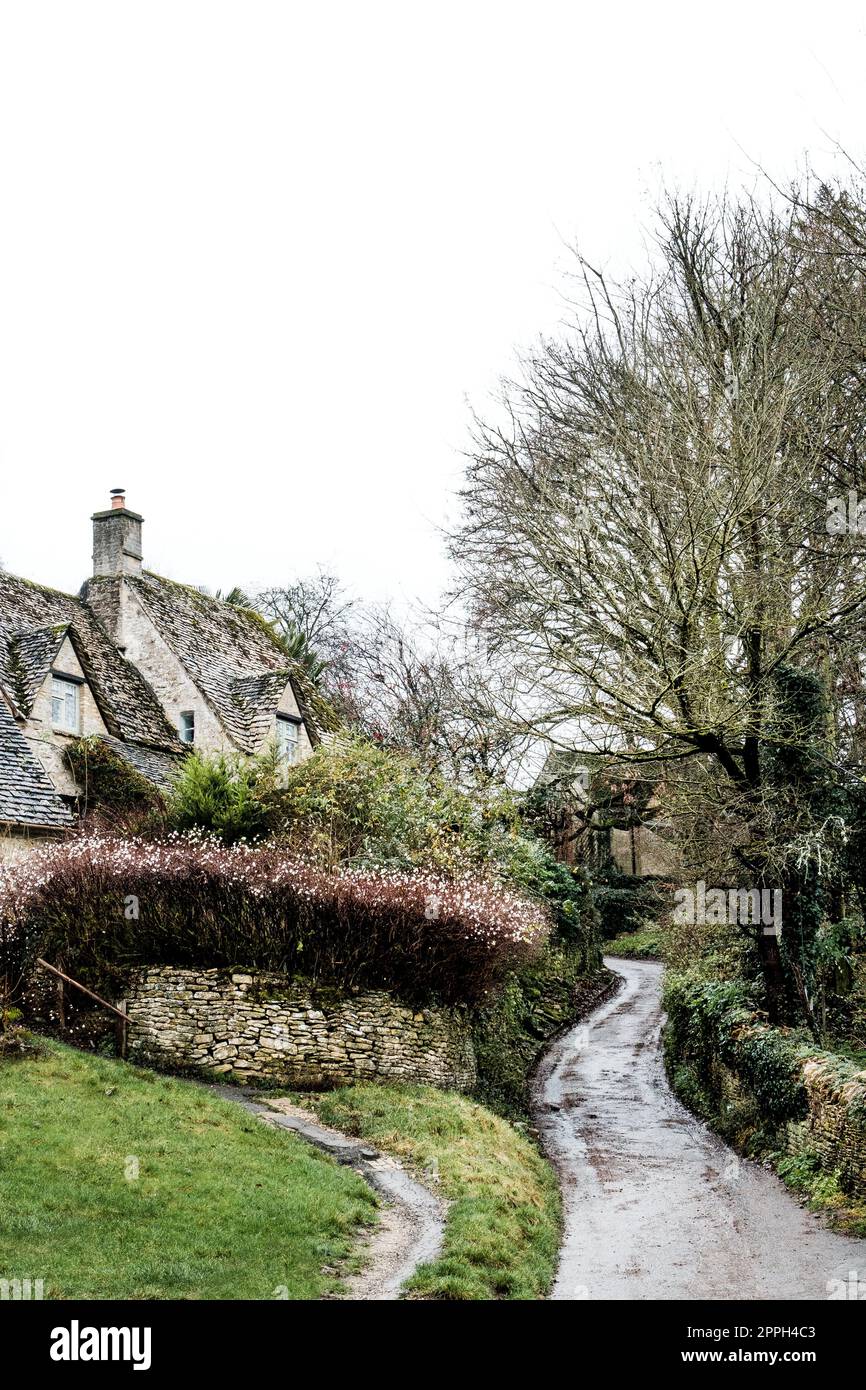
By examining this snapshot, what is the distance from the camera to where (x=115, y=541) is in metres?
30.6

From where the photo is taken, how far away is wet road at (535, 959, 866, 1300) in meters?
10.9

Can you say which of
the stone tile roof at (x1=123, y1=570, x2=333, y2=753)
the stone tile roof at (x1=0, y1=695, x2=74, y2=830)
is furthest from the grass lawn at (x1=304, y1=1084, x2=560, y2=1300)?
the stone tile roof at (x1=123, y1=570, x2=333, y2=753)

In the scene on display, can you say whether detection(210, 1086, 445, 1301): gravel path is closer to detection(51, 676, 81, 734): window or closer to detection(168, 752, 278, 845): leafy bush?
detection(168, 752, 278, 845): leafy bush

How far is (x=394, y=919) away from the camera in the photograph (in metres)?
18.4

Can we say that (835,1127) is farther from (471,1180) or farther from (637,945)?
(637,945)

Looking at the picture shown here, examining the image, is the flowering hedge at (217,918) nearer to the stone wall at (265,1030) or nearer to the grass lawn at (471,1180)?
the stone wall at (265,1030)

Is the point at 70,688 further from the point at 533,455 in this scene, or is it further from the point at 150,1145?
the point at 150,1145

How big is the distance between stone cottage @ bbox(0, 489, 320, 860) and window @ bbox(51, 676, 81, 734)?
1.0 inches

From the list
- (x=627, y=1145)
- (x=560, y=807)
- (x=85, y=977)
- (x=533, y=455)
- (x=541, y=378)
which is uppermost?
(x=541, y=378)

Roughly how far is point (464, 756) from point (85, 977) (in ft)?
42.6

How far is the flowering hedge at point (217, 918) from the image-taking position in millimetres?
17875

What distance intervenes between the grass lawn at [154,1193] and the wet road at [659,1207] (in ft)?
8.54

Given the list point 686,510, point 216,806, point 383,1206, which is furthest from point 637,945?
point 383,1206
